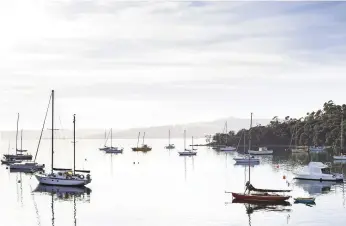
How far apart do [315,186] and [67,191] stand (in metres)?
47.0

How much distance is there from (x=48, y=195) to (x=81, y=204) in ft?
41.9

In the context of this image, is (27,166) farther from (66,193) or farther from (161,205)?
(161,205)

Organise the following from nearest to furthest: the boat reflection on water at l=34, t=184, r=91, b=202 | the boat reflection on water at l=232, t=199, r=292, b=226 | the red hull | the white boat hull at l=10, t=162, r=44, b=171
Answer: the boat reflection on water at l=232, t=199, r=292, b=226 < the red hull < the boat reflection on water at l=34, t=184, r=91, b=202 < the white boat hull at l=10, t=162, r=44, b=171

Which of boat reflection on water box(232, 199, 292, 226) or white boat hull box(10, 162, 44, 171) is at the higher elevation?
white boat hull box(10, 162, 44, 171)

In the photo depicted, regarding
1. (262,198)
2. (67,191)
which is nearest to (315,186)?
(262,198)

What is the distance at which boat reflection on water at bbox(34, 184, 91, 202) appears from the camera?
9036 centimetres

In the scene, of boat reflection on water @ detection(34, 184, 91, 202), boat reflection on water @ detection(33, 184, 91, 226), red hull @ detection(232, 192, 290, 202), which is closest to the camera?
red hull @ detection(232, 192, 290, 202)

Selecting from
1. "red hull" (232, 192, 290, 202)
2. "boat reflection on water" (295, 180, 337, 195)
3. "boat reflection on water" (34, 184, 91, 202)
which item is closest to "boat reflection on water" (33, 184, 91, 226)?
"boat reflection on water" (34, 184, 91, 202)

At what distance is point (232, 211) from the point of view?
244ft

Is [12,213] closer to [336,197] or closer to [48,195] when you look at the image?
[48,195]

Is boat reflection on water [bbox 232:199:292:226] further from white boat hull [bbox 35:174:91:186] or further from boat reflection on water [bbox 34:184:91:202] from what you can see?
white boat hull [bbox 35:174:91:186]

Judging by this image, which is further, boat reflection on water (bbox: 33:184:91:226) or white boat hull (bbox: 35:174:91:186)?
white boat hull (bbox: 35:174:91:186)

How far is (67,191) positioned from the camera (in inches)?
3868

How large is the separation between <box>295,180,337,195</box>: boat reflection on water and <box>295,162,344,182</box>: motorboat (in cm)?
141
